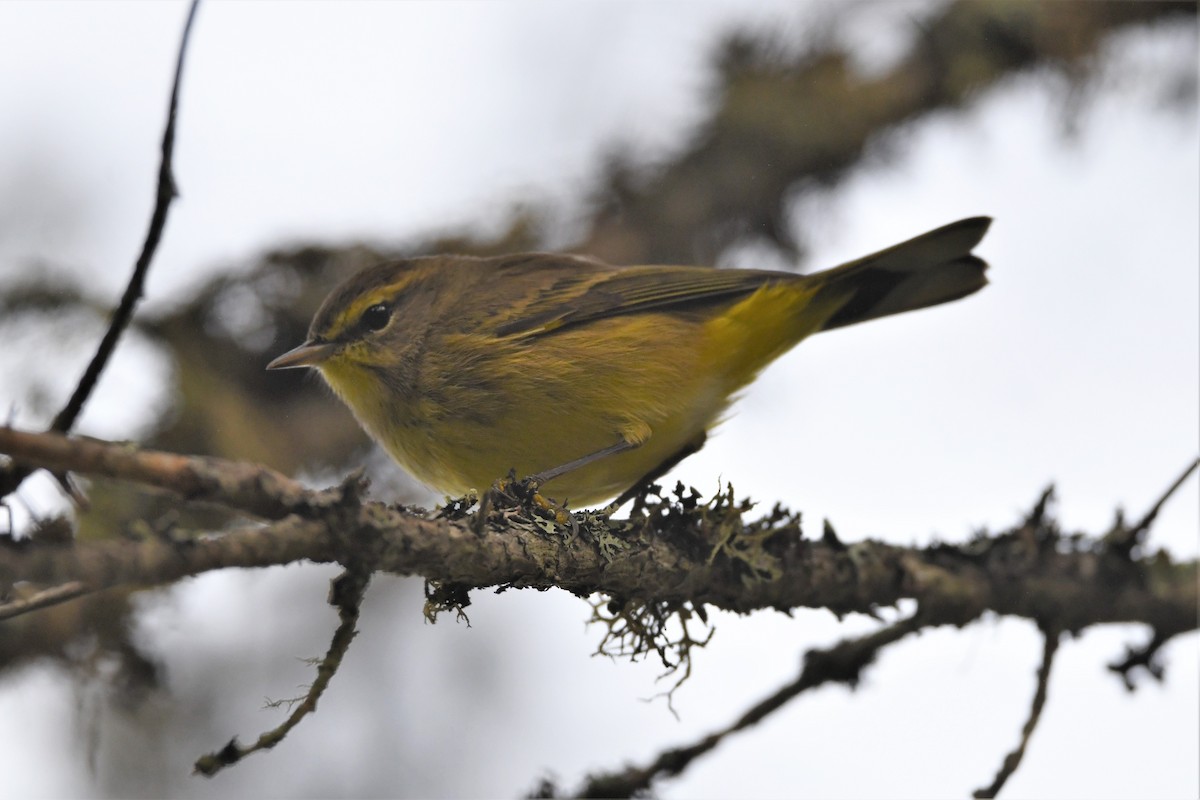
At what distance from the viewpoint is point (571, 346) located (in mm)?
4406

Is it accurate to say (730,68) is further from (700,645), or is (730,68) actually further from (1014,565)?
(700,645)

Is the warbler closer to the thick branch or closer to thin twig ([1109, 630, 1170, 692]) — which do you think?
the thick branch

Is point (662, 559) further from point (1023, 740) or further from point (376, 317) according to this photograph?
point (376, 317)

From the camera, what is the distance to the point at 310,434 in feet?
17.2

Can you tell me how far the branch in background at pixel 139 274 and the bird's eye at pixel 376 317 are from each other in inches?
89.1

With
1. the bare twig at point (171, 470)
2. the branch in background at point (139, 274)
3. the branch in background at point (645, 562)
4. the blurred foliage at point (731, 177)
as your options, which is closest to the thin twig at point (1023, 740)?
the branch in background at point (645, 562)

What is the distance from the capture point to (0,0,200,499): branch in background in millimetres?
2039

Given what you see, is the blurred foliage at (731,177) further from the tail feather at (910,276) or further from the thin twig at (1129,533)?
the thin twig at (1129,533)

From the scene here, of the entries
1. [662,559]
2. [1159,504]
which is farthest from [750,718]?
[1159,504]

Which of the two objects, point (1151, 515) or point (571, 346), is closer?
point (1151, 515)

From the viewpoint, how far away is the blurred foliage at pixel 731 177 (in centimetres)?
520

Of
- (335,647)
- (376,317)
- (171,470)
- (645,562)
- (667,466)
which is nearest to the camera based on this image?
(171,470)

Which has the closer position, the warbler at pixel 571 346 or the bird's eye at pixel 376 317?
the warbler at pixel 571 346

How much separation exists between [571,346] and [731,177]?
1.86 m
